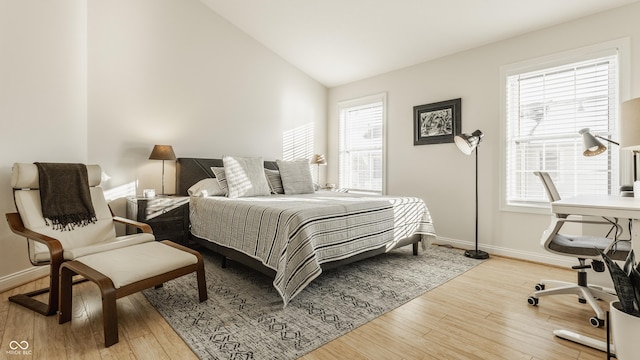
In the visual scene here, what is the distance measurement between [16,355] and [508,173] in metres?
4.47

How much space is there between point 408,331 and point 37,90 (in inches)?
141

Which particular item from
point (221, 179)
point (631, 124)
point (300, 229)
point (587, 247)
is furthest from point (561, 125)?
point (221, 179)

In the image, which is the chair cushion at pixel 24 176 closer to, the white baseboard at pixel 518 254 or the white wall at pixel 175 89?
the white wall at pixel 175 89

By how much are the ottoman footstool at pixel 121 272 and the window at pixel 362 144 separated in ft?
11.4

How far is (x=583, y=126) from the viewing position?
10.4ft

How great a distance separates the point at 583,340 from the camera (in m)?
1.77

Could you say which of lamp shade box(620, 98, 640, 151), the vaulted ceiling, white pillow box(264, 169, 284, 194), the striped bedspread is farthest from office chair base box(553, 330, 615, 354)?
white pillow box(264, 169, 284, 194)

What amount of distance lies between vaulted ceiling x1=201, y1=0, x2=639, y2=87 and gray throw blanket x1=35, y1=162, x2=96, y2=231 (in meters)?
2.85

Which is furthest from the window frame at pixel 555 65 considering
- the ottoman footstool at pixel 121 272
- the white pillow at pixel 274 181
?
the ottoman footstool at pixel 121 272

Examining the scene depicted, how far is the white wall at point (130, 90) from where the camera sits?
8.47ft

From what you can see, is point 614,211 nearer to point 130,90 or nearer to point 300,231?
point 300,231

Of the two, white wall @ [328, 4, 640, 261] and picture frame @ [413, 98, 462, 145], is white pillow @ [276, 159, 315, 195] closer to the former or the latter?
white wall @ [328, 4, 640, 261]

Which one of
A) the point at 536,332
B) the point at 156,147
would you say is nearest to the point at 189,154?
the point at 156,147

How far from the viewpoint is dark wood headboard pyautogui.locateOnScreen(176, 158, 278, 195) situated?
388cm
